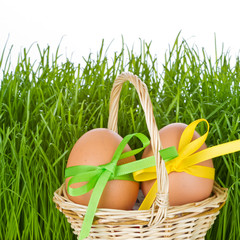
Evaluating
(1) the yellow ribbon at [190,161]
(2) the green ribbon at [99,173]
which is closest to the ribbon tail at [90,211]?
(2) the green ribbon at [99,173]

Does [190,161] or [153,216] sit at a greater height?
[190,161]

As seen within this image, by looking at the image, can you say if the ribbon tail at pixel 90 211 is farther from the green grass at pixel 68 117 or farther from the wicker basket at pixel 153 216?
the green grass at pixel 68 117

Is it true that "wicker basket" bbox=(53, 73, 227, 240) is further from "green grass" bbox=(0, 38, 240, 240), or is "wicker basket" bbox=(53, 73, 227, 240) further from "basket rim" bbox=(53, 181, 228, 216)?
"green grass" bbox=(0, 38, 240, 240)

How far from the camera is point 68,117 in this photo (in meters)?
1.49

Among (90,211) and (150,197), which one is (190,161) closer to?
(150,197)

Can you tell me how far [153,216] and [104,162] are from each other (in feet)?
0.63

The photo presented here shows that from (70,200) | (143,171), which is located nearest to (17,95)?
(70,200)

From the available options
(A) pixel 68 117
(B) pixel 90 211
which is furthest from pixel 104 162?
(A) pixel 68 117

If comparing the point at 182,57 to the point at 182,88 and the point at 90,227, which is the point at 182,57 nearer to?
the point at 182,88

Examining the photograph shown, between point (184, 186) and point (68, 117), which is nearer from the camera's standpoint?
point (184, 186)

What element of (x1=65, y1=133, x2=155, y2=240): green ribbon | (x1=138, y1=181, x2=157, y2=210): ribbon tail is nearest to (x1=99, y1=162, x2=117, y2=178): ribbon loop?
(x1=65, y1=133, x2=155, y2=240): green ribbon

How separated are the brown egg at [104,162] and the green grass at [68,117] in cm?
24

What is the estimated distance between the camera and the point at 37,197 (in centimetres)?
145

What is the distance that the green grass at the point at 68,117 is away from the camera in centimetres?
143
